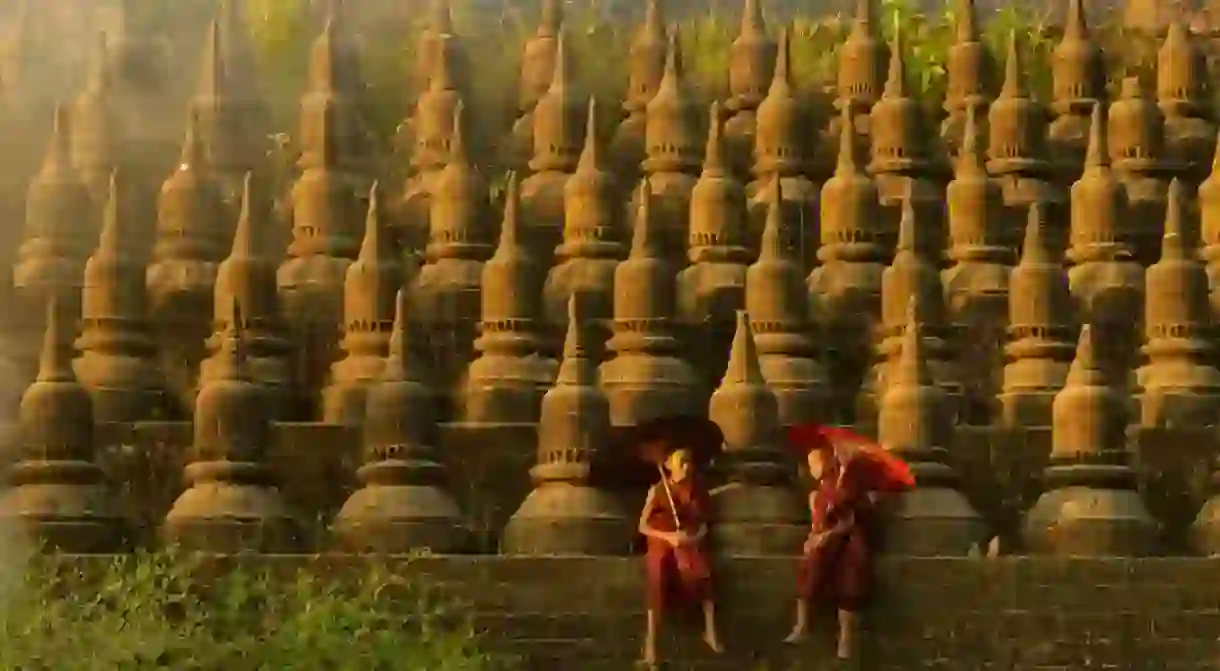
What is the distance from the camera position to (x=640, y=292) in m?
17.2

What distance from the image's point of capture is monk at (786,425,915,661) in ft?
49.5

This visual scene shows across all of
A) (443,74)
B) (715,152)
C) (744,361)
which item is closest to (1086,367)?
(744,361)

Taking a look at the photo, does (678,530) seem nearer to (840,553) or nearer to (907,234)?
(840,553)

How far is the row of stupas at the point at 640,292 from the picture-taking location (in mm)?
16031

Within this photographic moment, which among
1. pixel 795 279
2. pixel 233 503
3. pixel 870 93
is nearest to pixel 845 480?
pixel 795 279

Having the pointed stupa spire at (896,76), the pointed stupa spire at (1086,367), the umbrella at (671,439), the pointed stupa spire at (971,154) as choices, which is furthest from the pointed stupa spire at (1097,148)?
the umbrella at (671,439)

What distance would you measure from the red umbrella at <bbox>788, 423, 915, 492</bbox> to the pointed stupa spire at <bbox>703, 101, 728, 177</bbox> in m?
3.58

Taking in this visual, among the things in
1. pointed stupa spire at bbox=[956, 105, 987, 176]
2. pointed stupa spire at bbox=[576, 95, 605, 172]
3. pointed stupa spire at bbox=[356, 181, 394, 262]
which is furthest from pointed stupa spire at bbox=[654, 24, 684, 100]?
pointed stupa spire at bbox=[356, 181, 394, 262]

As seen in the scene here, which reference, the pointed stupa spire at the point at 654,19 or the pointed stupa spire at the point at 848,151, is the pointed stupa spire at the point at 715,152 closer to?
the pointed stupa spire at the point at 848,151

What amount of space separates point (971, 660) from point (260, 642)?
4436 mm

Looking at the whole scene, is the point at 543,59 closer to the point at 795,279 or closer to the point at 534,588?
the point at 795,279

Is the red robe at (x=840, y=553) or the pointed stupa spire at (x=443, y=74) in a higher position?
the pointed stupa spire at (x=443, y=74)

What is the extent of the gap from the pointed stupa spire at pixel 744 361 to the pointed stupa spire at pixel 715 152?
7.73 ft

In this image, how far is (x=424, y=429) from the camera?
53.4 ft
